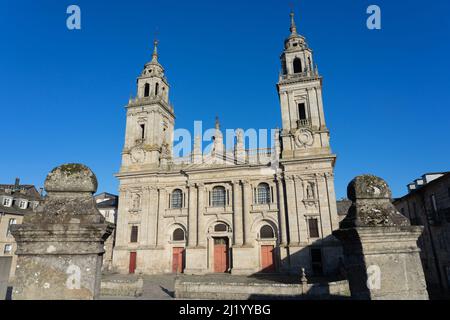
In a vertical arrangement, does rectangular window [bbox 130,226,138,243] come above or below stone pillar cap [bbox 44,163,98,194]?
above

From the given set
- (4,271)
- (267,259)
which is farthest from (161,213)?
(4,271)

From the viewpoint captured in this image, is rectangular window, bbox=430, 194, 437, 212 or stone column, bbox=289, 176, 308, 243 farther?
stone column, bbox=289, 176, 308, 243

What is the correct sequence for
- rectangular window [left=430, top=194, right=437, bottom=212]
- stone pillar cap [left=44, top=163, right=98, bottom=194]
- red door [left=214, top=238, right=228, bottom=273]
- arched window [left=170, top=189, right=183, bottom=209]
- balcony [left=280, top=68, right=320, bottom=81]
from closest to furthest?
stone pillar cap [left=44, top=163, right=98, bottom=194] < rectangular window [left=430, top=194, right=437, bottom=212] < red door [left=214, top=238, right=228, bottom=273] < balcony [left=280, top=68, right=320, bottom=81] < arched window [left=170, top=189, right=183, bottom=209]

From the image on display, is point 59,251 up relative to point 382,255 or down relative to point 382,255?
up

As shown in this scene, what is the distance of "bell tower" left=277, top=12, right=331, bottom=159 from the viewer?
30.9 meters

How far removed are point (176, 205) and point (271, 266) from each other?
41.5 feet

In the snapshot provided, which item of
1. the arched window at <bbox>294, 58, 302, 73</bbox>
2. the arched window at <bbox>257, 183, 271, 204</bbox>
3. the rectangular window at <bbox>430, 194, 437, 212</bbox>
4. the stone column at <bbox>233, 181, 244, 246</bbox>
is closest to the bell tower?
the arched window at <bbox>294, 58, 302, 73</bbox>

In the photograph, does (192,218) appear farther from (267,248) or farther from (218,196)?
(267,248)

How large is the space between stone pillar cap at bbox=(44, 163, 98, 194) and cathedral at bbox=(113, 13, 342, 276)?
25927mm

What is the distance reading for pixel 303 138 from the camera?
3128cm

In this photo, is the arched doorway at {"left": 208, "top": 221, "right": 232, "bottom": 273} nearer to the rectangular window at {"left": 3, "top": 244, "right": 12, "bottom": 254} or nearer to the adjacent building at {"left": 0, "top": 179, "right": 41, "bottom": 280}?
the adjacent building at {"left": 0, "top": 179, "right": 41, "bottom": 280}

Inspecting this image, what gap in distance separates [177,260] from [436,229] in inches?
961

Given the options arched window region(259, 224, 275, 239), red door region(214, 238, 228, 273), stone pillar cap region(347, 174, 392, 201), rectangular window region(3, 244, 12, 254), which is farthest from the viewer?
rectangular window region(3, 244, 12, 254)

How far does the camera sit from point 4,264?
18.0 feet
